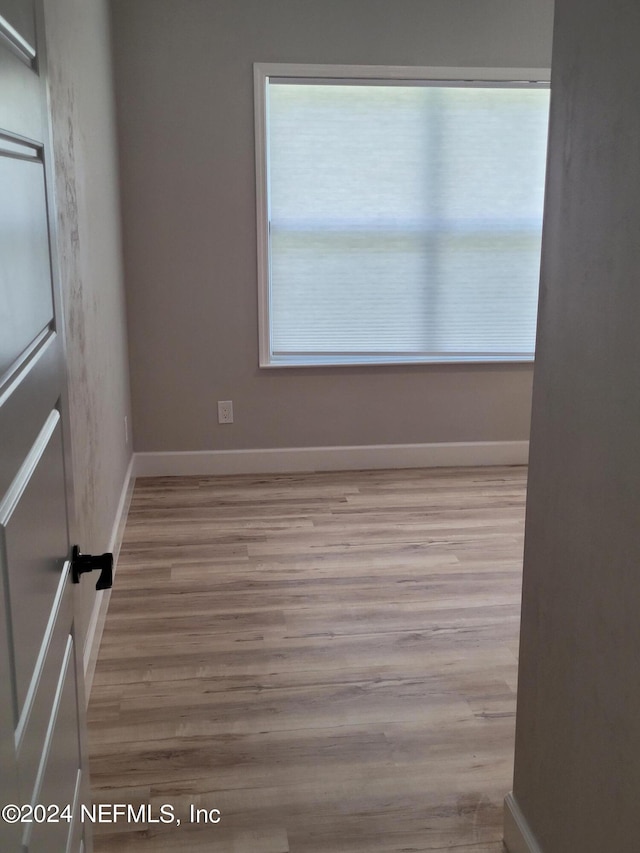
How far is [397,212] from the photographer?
175 inches

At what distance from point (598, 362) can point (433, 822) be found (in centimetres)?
117

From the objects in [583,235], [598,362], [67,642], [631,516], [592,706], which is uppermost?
[583,235]

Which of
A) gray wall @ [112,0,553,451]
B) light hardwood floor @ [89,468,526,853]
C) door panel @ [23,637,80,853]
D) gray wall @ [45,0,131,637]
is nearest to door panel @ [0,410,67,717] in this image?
door panel @ [23,637,80,853]

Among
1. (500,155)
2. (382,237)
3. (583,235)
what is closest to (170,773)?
(583,235)

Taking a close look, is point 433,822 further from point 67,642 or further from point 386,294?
point 386,294

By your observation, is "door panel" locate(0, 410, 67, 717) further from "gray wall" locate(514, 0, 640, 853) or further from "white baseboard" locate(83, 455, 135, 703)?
"white baseboard" locate(83, 455, 135, 703)

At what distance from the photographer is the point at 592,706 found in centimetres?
143

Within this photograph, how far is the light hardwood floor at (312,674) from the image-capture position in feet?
6.45

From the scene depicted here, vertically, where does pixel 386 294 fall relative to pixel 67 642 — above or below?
above

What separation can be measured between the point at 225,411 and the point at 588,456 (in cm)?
323

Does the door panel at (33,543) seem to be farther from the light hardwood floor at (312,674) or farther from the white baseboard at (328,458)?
the white baseboard at (328,458)

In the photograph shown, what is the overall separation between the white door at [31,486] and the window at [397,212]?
3251 millimetres

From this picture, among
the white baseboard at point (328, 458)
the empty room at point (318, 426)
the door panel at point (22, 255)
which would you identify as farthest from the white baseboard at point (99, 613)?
the door panel at point (22, 255)

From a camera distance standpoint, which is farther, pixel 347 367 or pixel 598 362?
pixel 347 367
